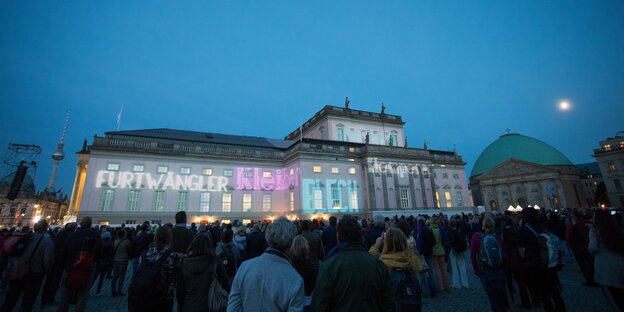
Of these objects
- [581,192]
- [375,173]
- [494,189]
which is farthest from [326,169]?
[581,192]

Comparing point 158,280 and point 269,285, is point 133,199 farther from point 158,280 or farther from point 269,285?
point 269,285

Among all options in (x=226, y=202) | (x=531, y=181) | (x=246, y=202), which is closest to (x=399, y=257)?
(x=226, y=202)

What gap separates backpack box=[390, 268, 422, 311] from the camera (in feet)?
12.6

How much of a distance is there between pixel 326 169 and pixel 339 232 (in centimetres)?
2972

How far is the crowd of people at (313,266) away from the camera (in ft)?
8.05

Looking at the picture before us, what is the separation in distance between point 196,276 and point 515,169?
234 feet

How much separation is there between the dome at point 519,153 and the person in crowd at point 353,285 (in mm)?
78111

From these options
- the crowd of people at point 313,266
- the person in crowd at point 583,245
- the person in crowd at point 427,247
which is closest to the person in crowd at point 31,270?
the crowd of people at point 313,266

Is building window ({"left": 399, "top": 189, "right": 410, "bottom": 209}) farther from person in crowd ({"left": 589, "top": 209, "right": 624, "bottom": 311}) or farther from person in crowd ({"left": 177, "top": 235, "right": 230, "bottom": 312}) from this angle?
person in crowd ({"left": 177, "top": 235, "right": 230, "bottom": 312})

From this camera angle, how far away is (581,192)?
192ft

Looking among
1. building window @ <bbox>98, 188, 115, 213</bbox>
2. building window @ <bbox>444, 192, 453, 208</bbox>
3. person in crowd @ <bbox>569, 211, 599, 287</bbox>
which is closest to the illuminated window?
building window @ <bbox>98, 188, 115, 213</bbox>

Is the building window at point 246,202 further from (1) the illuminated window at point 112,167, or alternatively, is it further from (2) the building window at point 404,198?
(2) the building window at point 404,198

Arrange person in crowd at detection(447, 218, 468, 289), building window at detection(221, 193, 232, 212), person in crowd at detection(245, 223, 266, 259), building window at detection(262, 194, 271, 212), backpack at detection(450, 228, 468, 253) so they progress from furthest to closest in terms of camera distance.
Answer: building window at detection(262, 194, 271, 212)
building window at detection(221, 193, 232, 212)
person in crowd at detection(447, 218, 468, 289)
backpack at detection(450, 228, 468, 253)
person in crowd at detection(245, 223, 266, 259)

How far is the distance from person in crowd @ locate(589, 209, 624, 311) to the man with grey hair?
5.24 metres
